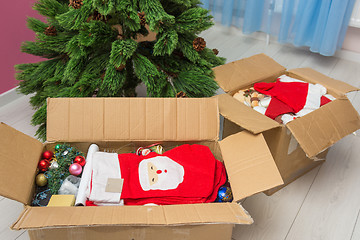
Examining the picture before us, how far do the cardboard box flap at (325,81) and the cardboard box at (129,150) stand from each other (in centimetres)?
52

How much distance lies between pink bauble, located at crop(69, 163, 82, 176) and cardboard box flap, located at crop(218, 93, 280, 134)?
18.7 inches

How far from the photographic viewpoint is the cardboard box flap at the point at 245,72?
127 centimetres

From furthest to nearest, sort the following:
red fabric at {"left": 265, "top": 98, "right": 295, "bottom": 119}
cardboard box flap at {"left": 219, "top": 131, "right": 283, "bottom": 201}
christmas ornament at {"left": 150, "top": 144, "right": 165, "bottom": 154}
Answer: red fabric at {"left": 265, "top": 98, "right": 295, "bottom": 119}, christmas ornament at {"left": 150, "top": 144, "right": 165, "bottom": 154}, cardboard box flap at {"left": 219, "top": 131, "right": 283, "bottom": 201}

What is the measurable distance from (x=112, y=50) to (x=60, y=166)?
38 centimetres

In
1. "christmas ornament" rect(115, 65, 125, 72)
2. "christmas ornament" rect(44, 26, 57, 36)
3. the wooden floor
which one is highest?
"christmas ornament" rect(44, 26, 57, 36)

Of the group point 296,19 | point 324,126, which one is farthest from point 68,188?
point 296,19

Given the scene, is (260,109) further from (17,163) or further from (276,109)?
(17,163)

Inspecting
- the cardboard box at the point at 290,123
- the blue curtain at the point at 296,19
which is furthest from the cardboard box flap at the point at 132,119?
the blue curtain at the point at 296,19

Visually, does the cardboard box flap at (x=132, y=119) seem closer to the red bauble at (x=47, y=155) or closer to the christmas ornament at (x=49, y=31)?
the red bauble at (x=47, y=155)

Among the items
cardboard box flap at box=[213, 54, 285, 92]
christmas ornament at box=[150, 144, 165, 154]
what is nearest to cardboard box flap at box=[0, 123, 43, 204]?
christmas ornament at box=[150, 144, 165, 154]

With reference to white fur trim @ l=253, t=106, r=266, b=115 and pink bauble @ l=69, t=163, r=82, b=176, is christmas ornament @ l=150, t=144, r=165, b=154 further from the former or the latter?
white fur trim @ l=253, t=106, r=266, b=115

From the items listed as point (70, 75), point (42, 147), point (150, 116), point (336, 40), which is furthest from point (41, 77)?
point (336, 40)

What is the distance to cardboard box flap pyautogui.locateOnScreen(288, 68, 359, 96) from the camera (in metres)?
1.25

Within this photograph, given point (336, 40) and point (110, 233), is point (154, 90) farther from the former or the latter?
point (336, 40)
